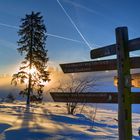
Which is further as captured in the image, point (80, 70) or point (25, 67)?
point (25, 67)

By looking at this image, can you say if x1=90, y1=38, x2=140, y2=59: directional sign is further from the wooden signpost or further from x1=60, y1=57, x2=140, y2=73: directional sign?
x1=60, y1=57, x2=140, y2=73: directional sign

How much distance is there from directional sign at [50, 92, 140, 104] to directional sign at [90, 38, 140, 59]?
832mm

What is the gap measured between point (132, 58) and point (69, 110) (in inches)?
556

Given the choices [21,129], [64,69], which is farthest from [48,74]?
[64,69]

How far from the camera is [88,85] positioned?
2173cm

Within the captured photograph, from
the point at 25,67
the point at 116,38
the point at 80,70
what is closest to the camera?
the point at 116,38

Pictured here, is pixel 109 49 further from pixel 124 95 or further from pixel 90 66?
pixel 124 95

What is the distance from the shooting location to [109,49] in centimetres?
713

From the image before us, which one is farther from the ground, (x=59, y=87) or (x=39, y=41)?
(x=39, y=41)

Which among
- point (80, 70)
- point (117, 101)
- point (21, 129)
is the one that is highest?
point (80, 70)

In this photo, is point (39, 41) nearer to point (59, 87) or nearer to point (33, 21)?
point (33, 21)

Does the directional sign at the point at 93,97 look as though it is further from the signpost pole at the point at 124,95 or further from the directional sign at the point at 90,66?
the directional sign at the point at 90,66

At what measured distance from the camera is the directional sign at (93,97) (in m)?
6.66

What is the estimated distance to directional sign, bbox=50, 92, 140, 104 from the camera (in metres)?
6.66
